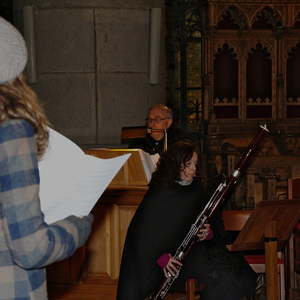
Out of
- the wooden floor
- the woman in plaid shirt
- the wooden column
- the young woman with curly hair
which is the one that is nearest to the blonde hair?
the woman in plaid shirt

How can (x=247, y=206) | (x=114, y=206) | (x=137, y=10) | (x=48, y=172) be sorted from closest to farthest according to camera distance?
(x=48, y=172), (x=114, y=206), (x=137, y=10), (x=247, y=206)

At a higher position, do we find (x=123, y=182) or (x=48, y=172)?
(x=48, y=172)

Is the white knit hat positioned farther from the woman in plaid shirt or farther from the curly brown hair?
the curly brown hair

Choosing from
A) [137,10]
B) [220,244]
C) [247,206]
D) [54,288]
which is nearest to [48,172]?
[220,244]

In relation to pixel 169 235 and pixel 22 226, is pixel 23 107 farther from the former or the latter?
pixel 169 235

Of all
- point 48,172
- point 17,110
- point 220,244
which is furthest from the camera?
point 220,244

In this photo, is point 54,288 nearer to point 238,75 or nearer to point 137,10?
point 137,10

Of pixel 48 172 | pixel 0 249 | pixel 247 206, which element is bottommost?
pixel 247 206

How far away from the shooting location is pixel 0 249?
209 centimetres

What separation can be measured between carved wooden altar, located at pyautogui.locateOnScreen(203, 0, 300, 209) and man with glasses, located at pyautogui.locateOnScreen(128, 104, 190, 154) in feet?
10.5

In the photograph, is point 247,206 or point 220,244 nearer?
point 220,244

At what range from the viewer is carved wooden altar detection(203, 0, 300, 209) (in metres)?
10.7

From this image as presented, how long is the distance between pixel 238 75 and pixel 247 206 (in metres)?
1.81

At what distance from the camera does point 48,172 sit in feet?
7.20
